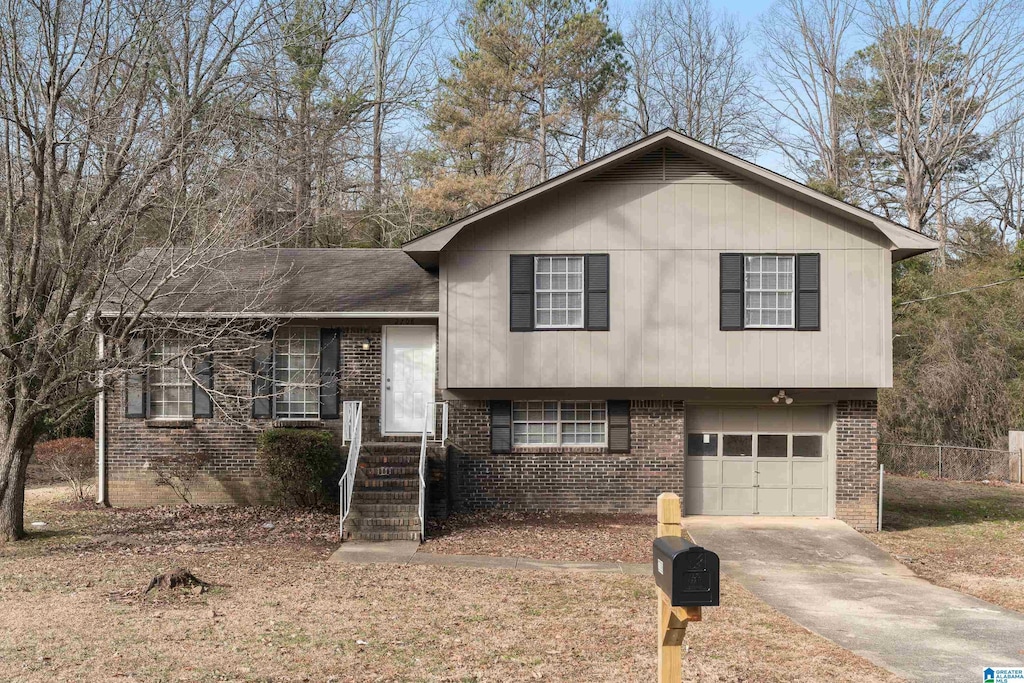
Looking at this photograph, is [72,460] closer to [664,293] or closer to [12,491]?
[12,491]

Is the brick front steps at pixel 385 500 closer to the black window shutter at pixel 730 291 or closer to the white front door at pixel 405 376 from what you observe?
the white front door at pixel 405 376

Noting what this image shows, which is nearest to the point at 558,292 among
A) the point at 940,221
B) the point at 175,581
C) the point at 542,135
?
the point at 175,581

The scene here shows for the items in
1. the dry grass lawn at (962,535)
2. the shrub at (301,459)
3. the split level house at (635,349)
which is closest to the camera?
the dry grass lawn at (962,535)

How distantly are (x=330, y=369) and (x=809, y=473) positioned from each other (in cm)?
856

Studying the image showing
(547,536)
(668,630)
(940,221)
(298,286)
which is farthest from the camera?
(940,221)

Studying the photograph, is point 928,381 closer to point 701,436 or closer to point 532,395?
point 701,436

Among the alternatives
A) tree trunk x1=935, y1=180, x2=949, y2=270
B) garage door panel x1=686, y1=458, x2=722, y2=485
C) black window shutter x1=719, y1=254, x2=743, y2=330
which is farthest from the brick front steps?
tree trunk x1=935, y1=180, x2=949, y2=270

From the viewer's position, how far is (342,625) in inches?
357

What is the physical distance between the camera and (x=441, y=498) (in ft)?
51.3

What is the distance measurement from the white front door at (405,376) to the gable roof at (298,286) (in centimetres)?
63

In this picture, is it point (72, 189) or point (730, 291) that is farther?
point (730, 291)

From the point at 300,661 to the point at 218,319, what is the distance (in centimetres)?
927

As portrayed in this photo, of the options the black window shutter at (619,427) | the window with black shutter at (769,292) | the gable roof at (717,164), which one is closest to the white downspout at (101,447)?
the gable roof at (717,164)

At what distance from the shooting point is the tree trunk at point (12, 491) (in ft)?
43.0
